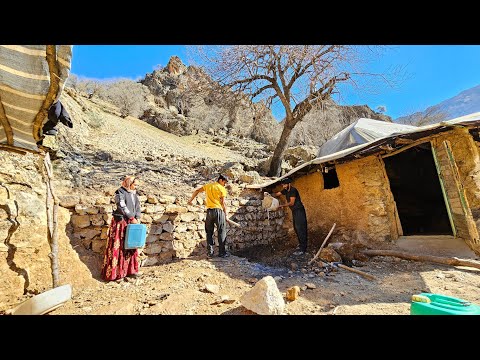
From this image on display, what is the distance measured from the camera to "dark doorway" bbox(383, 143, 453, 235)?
24.6 ft

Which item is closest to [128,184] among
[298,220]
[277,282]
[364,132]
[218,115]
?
[277,282]

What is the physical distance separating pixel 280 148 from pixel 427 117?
17.4 metres

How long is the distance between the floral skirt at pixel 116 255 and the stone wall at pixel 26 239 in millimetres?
313

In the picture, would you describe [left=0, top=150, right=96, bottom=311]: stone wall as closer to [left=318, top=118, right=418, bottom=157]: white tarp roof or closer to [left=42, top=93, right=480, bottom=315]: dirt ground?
[left=42, top=93, right=480, bottom=315]: dirt ground

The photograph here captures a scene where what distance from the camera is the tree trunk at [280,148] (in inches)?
394

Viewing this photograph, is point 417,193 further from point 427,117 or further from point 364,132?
point 427,117

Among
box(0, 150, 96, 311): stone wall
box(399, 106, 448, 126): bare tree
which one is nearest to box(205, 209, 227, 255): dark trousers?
box(0, 150, 96, 311): stone wall

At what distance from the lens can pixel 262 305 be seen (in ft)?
8.31

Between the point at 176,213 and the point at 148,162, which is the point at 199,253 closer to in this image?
the point at 176,213

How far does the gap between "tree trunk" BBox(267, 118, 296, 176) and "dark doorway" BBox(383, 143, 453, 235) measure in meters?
3.95

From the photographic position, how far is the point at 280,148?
32.9ft

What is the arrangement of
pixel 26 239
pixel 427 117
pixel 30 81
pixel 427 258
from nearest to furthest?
pixel 30 81
pixel 26 239
pixel 427 258
pixel 427 117
